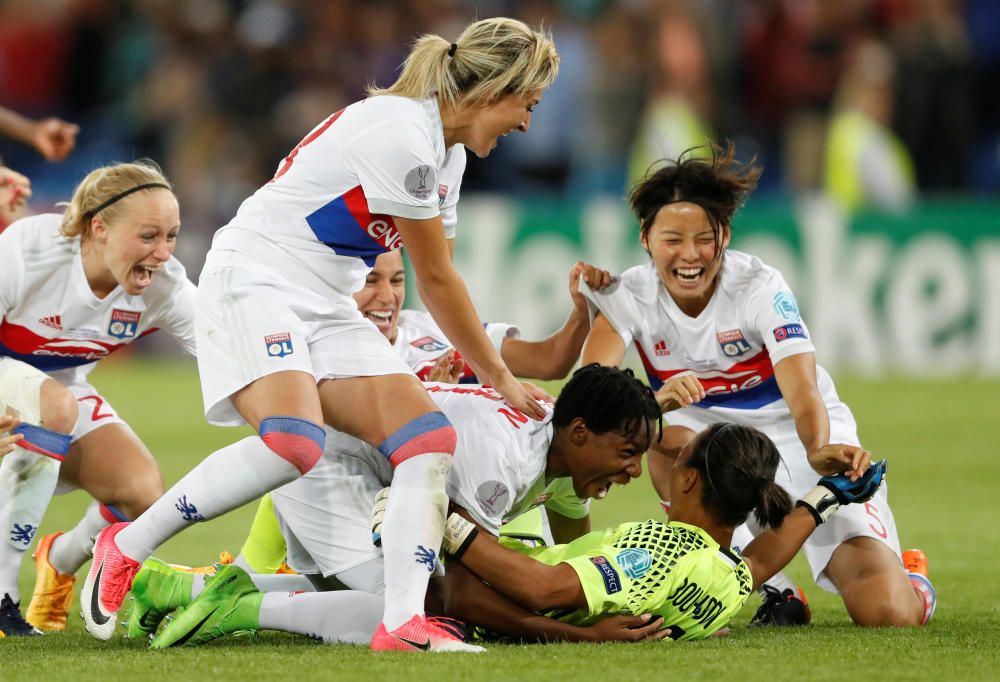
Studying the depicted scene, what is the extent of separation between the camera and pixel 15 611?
213 inches

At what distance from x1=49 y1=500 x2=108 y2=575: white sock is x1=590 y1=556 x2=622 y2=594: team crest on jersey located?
6.51 feet

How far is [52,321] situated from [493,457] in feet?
6.25

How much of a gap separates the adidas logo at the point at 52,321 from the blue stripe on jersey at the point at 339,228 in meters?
1.34

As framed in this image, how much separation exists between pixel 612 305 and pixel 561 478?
1.14m

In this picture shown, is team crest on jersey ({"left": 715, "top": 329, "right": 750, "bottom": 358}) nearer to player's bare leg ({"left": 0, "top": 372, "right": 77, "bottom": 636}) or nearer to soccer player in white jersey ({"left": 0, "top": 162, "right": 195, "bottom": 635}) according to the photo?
soccer player in white jersey ({"left": 0, "top": 162, "right": 195, "bottom": 635})

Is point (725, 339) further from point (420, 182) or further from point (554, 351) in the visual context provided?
point (420, 182)

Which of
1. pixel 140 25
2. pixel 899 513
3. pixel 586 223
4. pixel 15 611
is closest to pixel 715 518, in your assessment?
pixel 15 611

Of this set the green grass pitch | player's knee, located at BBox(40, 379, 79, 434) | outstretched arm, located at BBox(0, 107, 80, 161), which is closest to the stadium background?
the green grass pitch

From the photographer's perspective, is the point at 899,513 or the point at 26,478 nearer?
the point at 26,478

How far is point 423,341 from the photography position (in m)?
6.52

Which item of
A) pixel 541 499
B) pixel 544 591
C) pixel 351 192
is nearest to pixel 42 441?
pixel 351 192

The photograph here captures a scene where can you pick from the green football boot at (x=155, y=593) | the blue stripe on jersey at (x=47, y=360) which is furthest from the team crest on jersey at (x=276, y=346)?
the blue stripe on jersey at (x=47, y=360)

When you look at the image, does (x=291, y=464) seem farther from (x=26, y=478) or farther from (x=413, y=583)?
(x=26, y=478)

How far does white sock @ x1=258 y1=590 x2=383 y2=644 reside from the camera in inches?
192
